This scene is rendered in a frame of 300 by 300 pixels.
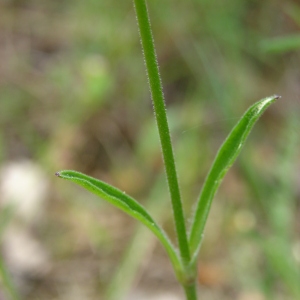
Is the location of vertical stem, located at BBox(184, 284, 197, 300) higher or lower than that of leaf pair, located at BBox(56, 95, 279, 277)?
lower

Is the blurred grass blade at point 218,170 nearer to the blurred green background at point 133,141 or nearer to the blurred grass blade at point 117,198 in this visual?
the blurred grass blade at point 117,198

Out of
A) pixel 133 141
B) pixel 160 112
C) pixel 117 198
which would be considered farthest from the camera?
pixel 133 141

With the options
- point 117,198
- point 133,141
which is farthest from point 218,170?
point 133,141

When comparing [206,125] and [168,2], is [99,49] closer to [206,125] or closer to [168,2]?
[168,2]

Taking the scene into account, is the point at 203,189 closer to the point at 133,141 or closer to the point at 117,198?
the point at 117,198

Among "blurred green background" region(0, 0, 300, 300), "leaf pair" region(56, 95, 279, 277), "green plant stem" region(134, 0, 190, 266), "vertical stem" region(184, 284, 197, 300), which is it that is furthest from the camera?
"blurred green background" region(0, 0, 300, 300)

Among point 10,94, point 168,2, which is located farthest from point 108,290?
point 168,2

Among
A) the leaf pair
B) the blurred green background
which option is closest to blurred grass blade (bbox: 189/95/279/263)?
the leaf pair

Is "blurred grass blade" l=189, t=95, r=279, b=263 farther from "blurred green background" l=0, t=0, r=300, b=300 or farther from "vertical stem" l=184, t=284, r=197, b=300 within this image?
"blurred green background" l=0, t=0, r=300, b=300
